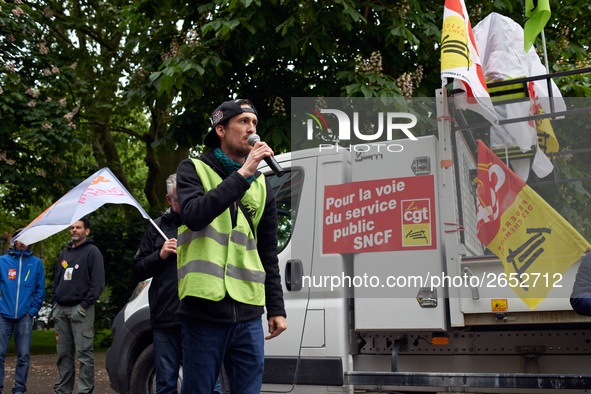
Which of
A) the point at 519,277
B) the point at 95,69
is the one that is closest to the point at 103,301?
the point at 95,69

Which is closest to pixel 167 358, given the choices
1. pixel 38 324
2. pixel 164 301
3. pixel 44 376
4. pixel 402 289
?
pixel 164 301

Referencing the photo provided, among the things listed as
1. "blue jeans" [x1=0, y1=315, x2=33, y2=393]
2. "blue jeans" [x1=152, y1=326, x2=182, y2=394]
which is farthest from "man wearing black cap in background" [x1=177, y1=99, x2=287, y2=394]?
"blue jeans" [x1=0, y1=315, x2=33, y2=393]

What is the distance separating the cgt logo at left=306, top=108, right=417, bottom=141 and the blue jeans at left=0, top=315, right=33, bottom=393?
413 centimetres

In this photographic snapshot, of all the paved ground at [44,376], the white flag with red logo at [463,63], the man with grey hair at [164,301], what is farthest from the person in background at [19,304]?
the white flag with red logo at [463,63]

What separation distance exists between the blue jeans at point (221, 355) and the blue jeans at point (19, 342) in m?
5.06

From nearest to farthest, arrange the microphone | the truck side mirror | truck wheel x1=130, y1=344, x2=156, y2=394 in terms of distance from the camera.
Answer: the microphone → the truck side mirror → truck wheel x1=130, y1=344, x2=156, y2=394

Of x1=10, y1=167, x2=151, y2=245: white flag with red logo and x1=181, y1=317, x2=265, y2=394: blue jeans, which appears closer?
x1=181, y1=317, x2=265, y2=394: blue jeans

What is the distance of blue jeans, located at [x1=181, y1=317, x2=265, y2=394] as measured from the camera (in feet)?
9.05

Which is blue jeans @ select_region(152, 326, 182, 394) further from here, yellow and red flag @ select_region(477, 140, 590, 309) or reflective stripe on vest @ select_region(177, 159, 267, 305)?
yellow and red flag @ select_region(477, 140, 590, 309)

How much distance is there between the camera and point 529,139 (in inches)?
190

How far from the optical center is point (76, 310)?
21.9ft

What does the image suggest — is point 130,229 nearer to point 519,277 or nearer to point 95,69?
point 95,69

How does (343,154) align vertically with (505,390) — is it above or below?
above

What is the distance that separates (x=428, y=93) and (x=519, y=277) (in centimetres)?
461
